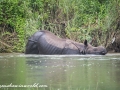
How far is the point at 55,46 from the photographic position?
1877cm

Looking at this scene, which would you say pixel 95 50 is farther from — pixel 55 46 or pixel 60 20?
pixel 60 20

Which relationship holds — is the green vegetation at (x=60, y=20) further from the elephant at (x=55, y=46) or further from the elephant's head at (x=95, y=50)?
the elephant's head at (x=95, y=50)

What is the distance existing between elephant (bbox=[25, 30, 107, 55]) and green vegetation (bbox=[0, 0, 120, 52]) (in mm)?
1541

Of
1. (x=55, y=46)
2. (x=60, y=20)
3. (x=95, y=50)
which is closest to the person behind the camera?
(x=95, y=50)

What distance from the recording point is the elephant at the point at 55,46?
18469 millimetres

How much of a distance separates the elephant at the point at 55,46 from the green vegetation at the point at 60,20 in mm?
1541

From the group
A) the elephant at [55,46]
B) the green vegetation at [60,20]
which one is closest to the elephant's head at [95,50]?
the elephant at [55,46]

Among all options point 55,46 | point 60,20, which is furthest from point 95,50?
point 60,20

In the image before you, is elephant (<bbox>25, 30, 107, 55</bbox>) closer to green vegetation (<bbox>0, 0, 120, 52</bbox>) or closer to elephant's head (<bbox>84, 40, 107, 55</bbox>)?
elephant's head (<bbox>84, 40, 107, 55</bbox>)

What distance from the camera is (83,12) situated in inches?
917

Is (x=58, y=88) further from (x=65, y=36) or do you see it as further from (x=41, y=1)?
(x=41, y=1)

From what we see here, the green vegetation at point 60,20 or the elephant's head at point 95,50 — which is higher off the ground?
the green vegetation at point 60,20

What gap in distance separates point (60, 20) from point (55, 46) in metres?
4.18

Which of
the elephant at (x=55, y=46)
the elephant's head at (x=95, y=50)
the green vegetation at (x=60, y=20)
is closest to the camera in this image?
the elephant's head at (x=95, y=50)
